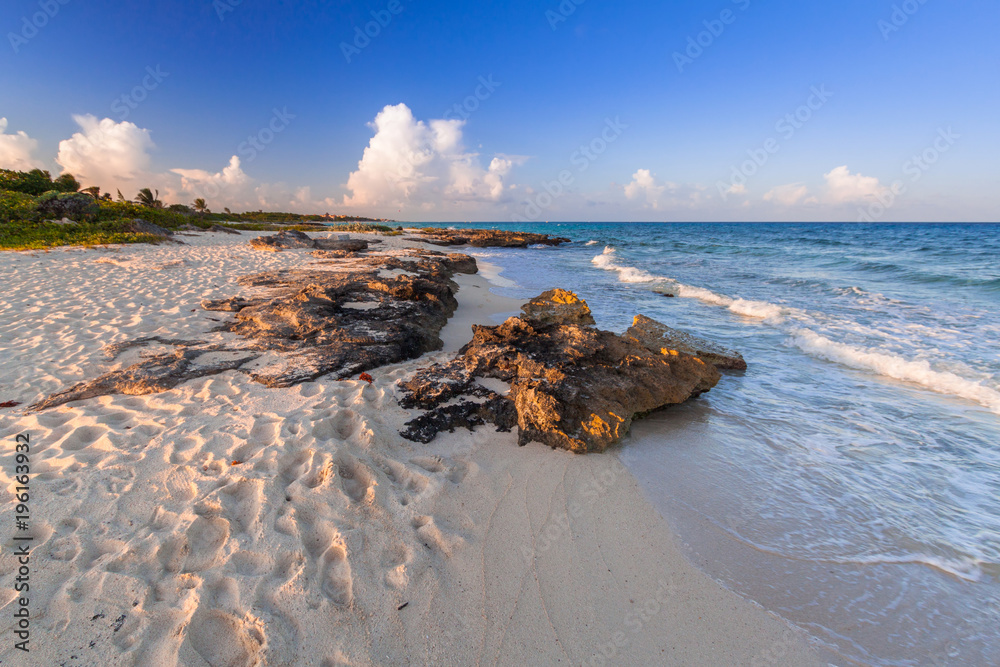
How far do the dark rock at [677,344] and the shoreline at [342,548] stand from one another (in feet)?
8.46

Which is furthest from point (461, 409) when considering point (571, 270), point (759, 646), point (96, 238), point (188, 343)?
point (96, 238)

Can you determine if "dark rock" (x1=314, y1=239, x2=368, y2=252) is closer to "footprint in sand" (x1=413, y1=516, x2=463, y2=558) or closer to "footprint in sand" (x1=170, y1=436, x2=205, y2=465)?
"footprint in sand" (x1=170, y1=436, x2=205, y2=465)

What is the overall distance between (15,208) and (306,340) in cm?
2216

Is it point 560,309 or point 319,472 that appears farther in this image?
point 560,309

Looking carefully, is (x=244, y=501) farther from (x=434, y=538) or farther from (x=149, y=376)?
(x=149, y=376)

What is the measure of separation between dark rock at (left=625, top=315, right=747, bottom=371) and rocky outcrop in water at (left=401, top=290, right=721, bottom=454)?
377 mm

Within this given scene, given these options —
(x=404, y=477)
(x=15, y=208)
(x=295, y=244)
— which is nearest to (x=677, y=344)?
(x=404, y=477)

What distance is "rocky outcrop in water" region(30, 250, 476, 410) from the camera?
4375 millimetres

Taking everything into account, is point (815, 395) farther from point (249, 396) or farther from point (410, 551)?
point (249, 396)

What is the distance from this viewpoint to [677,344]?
5695 millimetres

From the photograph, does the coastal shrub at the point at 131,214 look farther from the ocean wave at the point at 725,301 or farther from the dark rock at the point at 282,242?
the ocean wave at the point at 725,301

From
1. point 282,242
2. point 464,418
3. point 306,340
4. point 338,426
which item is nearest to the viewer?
point 338,426

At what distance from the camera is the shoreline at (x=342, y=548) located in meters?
1.92

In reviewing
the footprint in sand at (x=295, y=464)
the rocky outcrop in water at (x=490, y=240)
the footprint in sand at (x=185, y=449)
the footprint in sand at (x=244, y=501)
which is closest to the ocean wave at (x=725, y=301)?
the footprint in sand at (x=295, y=464)
